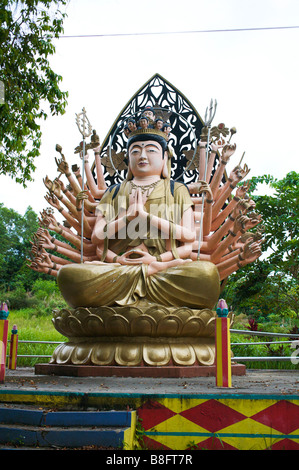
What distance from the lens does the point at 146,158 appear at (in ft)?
19.5

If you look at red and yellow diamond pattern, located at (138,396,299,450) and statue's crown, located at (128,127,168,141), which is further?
statue's crown, located at (128,127,168,141)

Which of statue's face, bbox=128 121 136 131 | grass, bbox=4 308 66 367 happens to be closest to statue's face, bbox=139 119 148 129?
statue's face, bbox=128 121 136 131

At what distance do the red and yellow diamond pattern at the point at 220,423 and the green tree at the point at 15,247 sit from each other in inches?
787

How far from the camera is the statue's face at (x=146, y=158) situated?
595cm

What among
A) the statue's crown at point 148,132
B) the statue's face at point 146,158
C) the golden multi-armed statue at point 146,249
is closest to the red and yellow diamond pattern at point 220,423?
the golden multi-armed statue at point 146,249

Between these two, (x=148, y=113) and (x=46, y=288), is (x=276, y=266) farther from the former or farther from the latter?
(x=46, y=288)

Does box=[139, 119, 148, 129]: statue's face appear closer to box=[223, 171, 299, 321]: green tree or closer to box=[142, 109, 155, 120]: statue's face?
box=[142, 109, 155, 120]: statue's face

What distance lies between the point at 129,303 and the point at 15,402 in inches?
81.5

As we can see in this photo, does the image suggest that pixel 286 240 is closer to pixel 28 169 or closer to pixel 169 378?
pixel 28 169

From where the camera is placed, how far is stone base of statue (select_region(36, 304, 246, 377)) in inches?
180

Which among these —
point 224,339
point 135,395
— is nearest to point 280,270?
point 224,339

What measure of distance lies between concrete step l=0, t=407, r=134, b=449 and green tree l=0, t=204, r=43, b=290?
19.9m

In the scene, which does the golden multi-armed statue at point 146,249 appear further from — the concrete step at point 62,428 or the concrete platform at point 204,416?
the concrete step at point 62,428

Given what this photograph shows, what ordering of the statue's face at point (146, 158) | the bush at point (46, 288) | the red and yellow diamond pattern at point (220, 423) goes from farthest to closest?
1. the bush at point (46, 288)
2. the statue's face at point (146, 158)
3. the red and yellow diamond pattern at point (220, 423)
